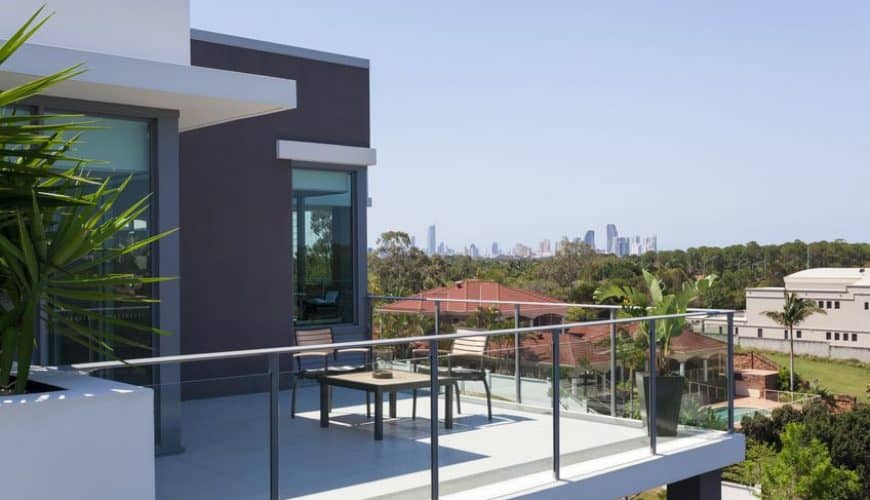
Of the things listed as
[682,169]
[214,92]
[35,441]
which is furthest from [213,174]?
[682,169]

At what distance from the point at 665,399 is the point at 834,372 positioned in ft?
193

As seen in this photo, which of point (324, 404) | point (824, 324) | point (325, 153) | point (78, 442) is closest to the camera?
point (78, 442)

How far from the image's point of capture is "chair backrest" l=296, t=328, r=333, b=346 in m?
10.0

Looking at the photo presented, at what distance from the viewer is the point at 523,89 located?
72.9 metres

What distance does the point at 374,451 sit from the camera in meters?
5.31

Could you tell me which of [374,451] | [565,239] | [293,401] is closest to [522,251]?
[565,239]

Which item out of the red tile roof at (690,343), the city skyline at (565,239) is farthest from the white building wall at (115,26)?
the city skyline at (565,239)

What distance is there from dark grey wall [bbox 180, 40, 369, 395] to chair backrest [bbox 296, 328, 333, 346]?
0.96 feet

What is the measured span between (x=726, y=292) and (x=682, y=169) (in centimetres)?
1123

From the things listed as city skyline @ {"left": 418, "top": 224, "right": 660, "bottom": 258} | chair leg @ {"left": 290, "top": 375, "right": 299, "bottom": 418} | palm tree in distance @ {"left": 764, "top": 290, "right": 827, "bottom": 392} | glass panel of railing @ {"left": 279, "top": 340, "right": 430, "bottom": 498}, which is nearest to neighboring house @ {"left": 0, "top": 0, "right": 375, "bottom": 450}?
chair leg @ {"left": 290, "top": 375, "right": 299, "bottom": 418}

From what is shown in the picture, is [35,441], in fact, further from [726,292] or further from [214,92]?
[726,292]

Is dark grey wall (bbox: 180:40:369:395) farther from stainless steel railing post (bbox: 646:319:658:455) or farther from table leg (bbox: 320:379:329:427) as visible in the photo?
stainless steel railing post (bbox: 646:319:658:455)

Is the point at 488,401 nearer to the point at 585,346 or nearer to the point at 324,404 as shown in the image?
the point at 585,346

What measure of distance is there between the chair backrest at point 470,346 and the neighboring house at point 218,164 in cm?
124
